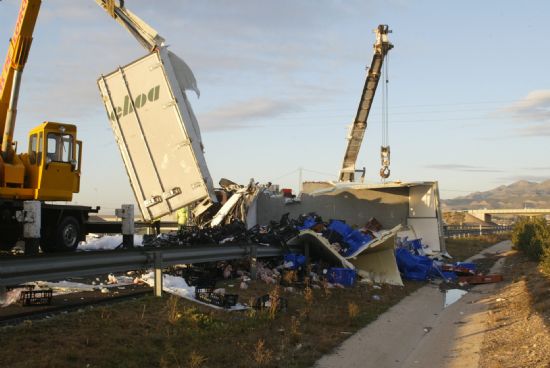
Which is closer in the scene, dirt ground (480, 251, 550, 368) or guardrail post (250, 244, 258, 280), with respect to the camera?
dirt ground (480, 251, 550, 368)

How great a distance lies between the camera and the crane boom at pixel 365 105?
30.5m

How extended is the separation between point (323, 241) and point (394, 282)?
8.04ft


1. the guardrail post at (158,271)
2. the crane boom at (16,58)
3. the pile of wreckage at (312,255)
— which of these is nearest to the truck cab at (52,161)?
the crane boom at (16,58)

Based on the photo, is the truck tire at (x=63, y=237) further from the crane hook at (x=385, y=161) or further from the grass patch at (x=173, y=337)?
the crane hook at (x=385, y=161)

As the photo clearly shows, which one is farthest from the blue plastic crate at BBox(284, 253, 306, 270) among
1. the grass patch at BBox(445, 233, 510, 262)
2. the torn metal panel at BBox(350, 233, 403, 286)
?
the grass patch at BBox(445, 233, 510, 262)

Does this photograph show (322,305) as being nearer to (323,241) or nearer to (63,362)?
(323,241)

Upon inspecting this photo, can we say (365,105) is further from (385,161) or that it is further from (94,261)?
(94,261)


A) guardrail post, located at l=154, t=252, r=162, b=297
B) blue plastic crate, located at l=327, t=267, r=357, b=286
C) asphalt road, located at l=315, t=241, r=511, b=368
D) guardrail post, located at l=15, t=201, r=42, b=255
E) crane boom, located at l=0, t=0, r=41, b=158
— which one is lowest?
asphalt road, located at l=315, t=241, r=511, b=368

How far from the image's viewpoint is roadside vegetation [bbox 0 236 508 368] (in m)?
5.68

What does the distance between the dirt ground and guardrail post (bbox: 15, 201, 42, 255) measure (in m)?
8.02

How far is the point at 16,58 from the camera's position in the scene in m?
13.9

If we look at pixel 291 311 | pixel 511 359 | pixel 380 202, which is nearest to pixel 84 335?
pixel 291 311

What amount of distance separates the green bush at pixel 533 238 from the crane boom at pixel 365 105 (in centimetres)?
943

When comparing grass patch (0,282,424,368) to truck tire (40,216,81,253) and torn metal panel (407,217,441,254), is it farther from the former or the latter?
torn metal panel (407,217,441,254)
